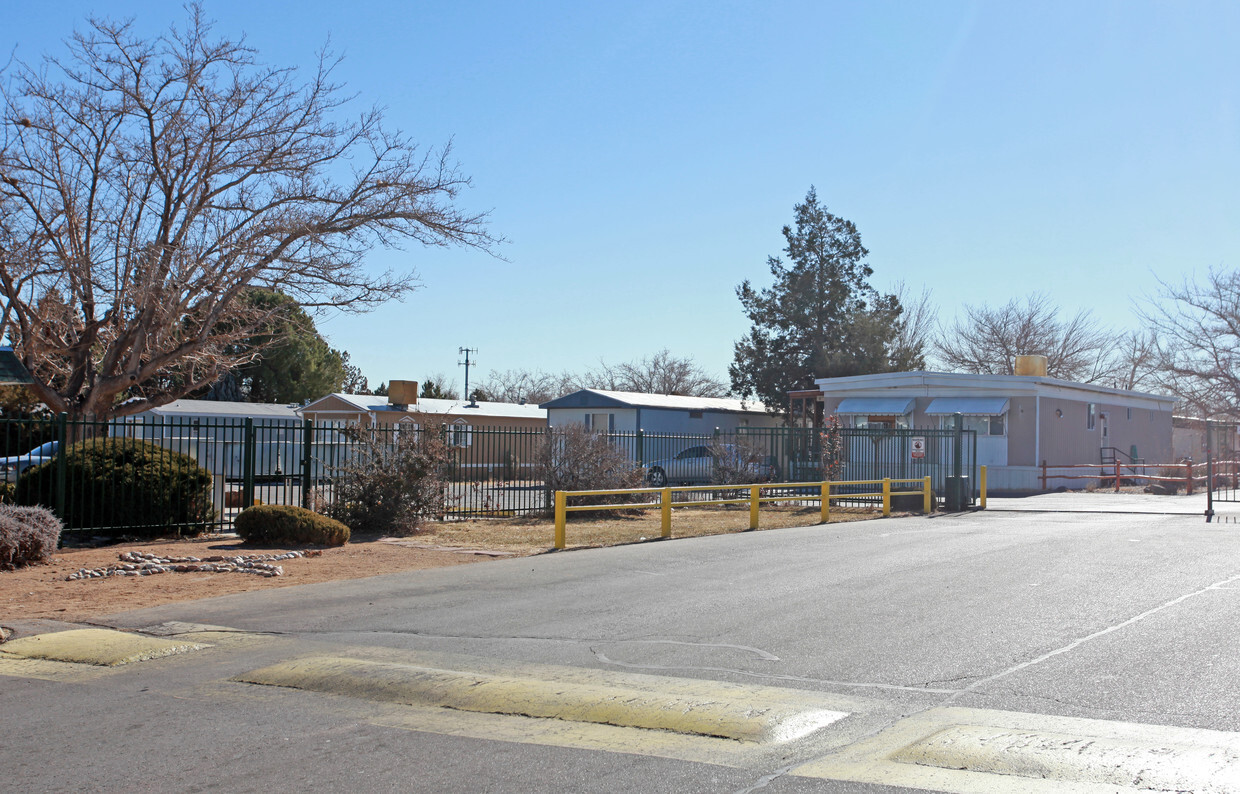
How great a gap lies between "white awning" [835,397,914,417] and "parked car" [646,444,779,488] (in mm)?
5433

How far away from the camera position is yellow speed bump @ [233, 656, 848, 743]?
5.87 metres

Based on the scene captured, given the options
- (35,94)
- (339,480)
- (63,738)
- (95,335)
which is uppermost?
(35,94)

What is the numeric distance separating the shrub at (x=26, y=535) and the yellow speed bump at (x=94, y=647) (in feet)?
14.1

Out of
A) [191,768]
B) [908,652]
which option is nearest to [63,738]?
[191,768]

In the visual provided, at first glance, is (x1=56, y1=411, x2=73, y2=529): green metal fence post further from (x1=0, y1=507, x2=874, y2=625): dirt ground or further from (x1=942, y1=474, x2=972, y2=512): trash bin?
(x1=942, y1=474, x2=972, y2=512): trash bin

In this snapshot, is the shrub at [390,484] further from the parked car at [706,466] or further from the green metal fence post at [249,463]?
the parked car at [706,466]

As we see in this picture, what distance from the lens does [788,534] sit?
17.0 metres

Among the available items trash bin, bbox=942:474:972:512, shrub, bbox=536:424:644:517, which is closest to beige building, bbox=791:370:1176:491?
trash bin, bbox=942:474:972:512

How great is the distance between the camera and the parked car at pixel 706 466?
25047 millimetres

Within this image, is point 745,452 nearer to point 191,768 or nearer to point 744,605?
point 744,605

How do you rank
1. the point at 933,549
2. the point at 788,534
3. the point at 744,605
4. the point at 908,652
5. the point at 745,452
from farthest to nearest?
the point at 745,452, the point at 788,534, the point at 933,549, the point at 744,605, the point at 908,652

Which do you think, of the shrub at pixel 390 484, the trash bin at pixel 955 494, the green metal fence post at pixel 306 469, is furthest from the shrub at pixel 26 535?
the trash bin at pixel 955 494

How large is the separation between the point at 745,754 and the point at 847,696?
4.42 feet

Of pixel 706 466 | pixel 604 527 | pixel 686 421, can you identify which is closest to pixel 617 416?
pixel 686 421
